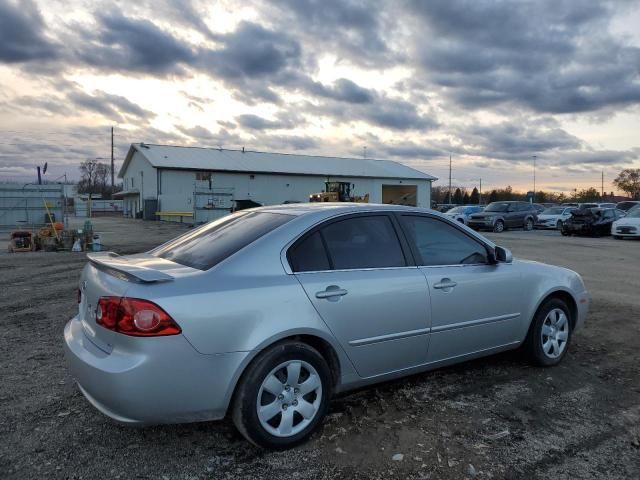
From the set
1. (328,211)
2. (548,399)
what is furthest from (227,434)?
(548,399)

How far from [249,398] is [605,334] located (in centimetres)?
488

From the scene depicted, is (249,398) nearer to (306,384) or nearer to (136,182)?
(306,384)

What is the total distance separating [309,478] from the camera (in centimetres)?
302

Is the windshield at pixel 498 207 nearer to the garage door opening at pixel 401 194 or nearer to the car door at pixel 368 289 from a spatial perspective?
the car door at pixel 368 289

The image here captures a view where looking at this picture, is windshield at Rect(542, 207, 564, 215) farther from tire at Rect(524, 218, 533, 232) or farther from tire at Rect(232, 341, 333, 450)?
tire at Rect(232, 341, 333, 450)

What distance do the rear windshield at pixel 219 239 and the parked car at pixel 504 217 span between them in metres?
25.4

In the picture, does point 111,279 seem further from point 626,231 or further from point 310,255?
point 626,231

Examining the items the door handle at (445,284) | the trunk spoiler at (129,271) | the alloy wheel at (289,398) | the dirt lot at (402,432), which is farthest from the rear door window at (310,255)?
the dirt lot at (402,432)

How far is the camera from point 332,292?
3502 millimetres

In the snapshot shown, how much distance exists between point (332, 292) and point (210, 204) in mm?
29985

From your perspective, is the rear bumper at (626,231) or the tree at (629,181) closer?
the rear bumper at (626,231)

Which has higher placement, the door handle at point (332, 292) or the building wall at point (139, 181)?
the building wall at point (139, 181)

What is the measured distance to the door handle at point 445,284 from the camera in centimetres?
407

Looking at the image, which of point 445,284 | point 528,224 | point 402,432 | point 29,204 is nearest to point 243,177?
point 528,224
